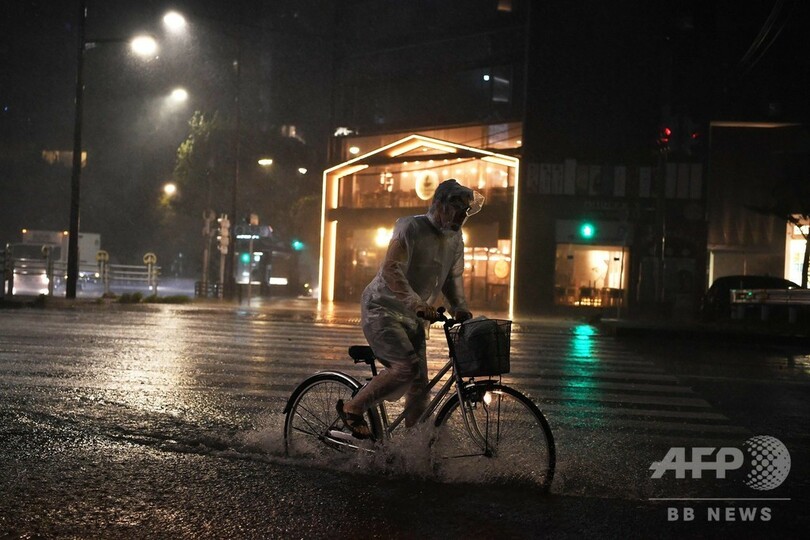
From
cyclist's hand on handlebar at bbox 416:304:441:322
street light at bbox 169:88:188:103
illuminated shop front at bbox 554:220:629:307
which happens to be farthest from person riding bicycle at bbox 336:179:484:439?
street light at bbox 169:88:188:103

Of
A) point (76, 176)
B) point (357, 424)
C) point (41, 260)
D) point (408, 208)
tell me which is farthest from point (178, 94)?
point (357, 424)

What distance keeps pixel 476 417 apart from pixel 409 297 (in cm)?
88

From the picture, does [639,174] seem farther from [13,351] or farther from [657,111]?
[13,351]

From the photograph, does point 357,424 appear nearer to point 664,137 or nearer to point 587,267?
point 664,137

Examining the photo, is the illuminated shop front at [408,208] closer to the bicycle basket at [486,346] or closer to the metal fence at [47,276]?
the metal fence at [47,276]

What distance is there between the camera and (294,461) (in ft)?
19.5

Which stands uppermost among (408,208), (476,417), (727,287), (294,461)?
(408,208)

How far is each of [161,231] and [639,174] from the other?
117 feet

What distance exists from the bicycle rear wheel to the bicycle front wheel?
57 cm

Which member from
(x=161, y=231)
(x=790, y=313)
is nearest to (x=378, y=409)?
(x=790, y=313)

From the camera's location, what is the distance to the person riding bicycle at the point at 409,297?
208 inches

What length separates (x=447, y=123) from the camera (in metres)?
38.2

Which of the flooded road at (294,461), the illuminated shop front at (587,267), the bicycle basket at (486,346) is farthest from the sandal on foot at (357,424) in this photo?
the illuminated shop front at (587,267)

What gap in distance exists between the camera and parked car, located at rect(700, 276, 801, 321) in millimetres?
24484
